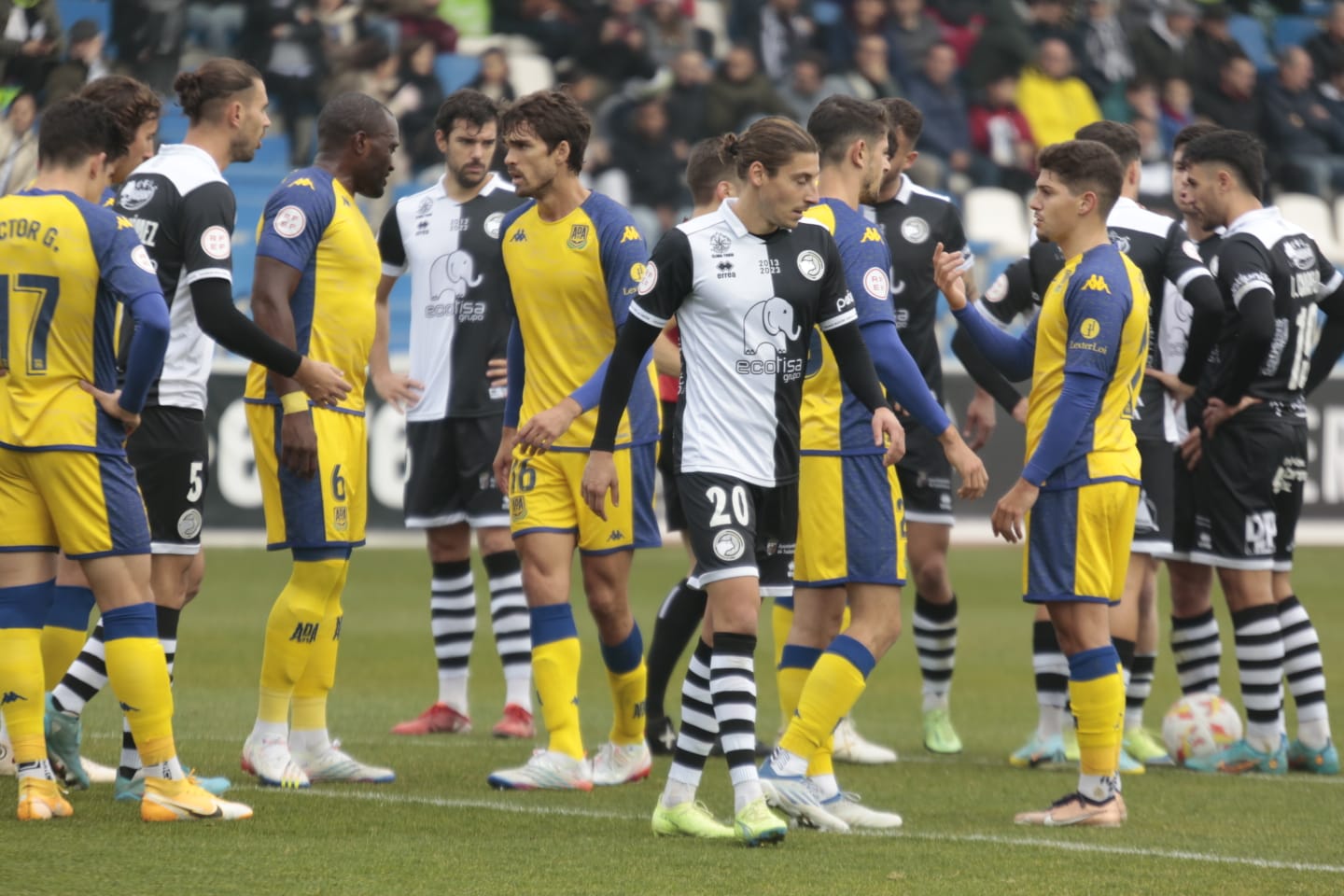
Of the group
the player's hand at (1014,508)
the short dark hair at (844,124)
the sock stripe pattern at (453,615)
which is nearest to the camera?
the player's hand at (1014,508)

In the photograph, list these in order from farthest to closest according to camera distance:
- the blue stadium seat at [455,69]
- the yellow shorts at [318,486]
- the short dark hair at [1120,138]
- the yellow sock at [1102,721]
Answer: the blue stadium seat at [455,69], the short dark hair at [1120,138], the yellow shorts at [318,486], the yellow sock at [1102,721]

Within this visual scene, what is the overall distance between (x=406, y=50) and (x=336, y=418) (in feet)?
40.1

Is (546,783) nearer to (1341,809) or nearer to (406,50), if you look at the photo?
(1341,809)

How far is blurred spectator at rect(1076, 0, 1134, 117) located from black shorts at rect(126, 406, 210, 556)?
55.9 feet

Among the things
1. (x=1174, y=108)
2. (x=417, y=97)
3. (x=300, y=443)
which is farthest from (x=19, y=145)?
(x=1174, y=108)

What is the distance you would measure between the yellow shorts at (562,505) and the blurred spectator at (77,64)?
1058 cm

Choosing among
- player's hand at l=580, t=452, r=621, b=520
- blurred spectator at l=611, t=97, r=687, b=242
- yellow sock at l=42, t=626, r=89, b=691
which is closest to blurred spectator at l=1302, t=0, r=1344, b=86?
blurred spectator at l=611, t=97, r=687, b=242

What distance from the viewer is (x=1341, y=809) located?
21.1ft

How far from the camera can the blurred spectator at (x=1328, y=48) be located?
2264cm

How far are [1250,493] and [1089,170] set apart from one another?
2.24 metres

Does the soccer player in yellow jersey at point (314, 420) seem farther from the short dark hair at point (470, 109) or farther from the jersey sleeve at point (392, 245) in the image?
the jersey sleeve at point (392, 245)

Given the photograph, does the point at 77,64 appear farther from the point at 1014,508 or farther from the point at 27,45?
the point at 1014,508

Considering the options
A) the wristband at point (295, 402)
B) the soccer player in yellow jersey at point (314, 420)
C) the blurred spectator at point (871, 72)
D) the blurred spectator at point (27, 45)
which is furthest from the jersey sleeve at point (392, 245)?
the blurred spectator at point (871, 72)

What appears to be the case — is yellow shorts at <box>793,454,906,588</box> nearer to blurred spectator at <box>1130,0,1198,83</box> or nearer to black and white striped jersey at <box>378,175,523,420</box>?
black and white striped jersey at <box>378,175,523,420</box>
